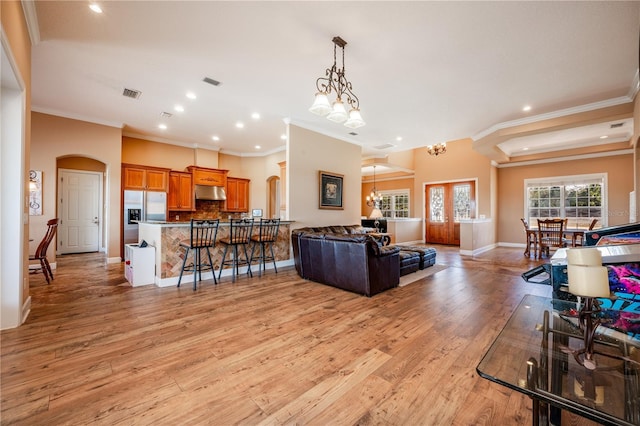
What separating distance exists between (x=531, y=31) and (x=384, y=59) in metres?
1.55

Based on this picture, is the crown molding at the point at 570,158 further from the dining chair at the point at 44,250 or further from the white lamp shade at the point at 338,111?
the dining chair at the point at 44,250

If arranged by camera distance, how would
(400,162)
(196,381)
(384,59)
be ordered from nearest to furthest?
(196,381)
(384,59)
(400,162)

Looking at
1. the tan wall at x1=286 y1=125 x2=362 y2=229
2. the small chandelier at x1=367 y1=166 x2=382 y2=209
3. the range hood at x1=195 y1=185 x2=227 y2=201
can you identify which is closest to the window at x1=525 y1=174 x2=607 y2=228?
the small chandelier at x1=367 y1=166 x2=382 y2=209

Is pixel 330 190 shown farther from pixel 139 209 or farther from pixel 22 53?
pixel 22 53

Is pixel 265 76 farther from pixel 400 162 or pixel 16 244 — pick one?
pixel 400 162

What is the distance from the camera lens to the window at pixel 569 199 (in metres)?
7.35

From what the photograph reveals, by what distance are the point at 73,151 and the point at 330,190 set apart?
539 centimetres

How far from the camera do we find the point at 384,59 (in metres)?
3.35

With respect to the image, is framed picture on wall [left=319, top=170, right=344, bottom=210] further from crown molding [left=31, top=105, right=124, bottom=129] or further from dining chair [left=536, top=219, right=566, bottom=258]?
dining chair [left=536, top=219, right=566, bottom=258]

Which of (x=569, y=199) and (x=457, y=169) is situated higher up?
(x=457, y=169)

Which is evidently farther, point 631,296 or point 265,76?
point 265,76

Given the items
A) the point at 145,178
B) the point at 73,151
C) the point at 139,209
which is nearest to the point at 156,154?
the point at 145,178

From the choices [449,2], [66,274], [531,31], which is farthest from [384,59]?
[66,274]

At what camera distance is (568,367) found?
3.73 ft
